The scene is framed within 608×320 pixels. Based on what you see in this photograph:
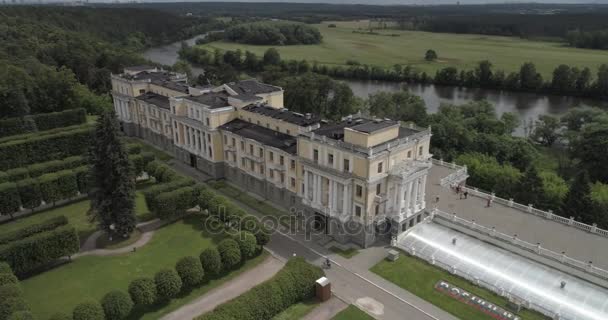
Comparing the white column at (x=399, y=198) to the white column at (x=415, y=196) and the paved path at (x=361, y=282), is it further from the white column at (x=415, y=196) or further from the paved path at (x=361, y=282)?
the paved path at (x=361, y=282)

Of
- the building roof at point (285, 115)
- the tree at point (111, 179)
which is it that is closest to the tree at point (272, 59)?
the building roof at point (285, 115)

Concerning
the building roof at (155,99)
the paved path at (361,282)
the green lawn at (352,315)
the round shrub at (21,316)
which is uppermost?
the building roof at (155,99)

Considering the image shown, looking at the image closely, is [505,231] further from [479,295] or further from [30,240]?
[30,240]

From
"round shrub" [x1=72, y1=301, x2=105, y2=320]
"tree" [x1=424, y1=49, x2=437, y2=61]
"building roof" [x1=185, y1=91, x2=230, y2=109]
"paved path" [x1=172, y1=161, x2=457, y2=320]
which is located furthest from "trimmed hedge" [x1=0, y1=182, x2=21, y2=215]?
"tree" [x1=424, y1=49, x2=437, y2=61]

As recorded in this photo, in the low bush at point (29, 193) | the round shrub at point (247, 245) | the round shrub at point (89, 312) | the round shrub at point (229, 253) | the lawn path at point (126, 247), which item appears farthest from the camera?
the low bush at point (29, 193)

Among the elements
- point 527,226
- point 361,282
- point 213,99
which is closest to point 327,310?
point 361,282

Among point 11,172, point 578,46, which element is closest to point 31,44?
point 11,172

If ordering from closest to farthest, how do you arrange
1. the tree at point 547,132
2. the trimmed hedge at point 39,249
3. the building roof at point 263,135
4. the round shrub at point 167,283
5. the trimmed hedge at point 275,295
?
1. the trimmed hedge at point 275,295
2. the round shrub at point 167,283
3. the trimmed hedge at point 39,249
4. the building roof at point 263,135
5. the tree at point 547,132
